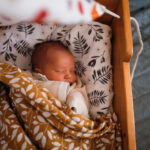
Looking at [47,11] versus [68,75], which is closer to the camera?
[47,11]

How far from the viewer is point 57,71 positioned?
86 centimetres

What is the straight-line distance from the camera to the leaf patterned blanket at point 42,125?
2.12 ft

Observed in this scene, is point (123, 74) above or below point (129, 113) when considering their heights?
above

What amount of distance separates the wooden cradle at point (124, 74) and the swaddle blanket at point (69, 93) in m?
0.15

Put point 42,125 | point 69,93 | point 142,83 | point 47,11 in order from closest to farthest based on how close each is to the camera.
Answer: point 47,11 < point 42,125 < point 69,93 < point 142,83

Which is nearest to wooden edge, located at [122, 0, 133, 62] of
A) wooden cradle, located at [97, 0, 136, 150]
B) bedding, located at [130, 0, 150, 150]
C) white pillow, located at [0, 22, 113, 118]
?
wooden cradle, located at [97, 0, 136, 150]

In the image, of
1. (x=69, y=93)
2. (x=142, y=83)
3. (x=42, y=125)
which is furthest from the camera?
(x=142, y=83)

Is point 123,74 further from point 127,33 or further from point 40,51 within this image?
point 40,51

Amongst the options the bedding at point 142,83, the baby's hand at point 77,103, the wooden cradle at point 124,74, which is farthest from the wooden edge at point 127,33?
the bedding at point 142,83

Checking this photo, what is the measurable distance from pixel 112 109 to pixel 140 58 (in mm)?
534

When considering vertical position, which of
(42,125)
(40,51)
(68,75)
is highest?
(40,51)

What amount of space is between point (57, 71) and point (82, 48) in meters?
0.19

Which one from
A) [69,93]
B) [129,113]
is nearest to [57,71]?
[69,93]

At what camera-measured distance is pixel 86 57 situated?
902 millimetres
